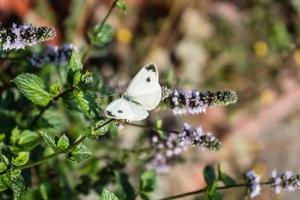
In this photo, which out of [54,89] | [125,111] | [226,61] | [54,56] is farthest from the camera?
[226,61]

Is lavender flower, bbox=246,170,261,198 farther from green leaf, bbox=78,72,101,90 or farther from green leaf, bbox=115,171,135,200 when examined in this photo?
green leaf, bbox=78,72,101,90

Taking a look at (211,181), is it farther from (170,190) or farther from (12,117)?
(170,190)

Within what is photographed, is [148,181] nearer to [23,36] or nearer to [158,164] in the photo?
[158,164]

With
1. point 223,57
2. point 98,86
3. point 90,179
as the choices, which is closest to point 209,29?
point 223,57

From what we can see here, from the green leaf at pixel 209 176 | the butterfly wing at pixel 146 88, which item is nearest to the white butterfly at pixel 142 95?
the butterfly wing at pixel 146 88

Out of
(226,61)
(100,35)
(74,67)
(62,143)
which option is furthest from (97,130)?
(226,61)

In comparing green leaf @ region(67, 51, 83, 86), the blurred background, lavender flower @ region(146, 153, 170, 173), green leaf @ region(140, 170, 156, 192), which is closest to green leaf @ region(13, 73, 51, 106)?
green leaf @ region(67, 51, 83, 86)
